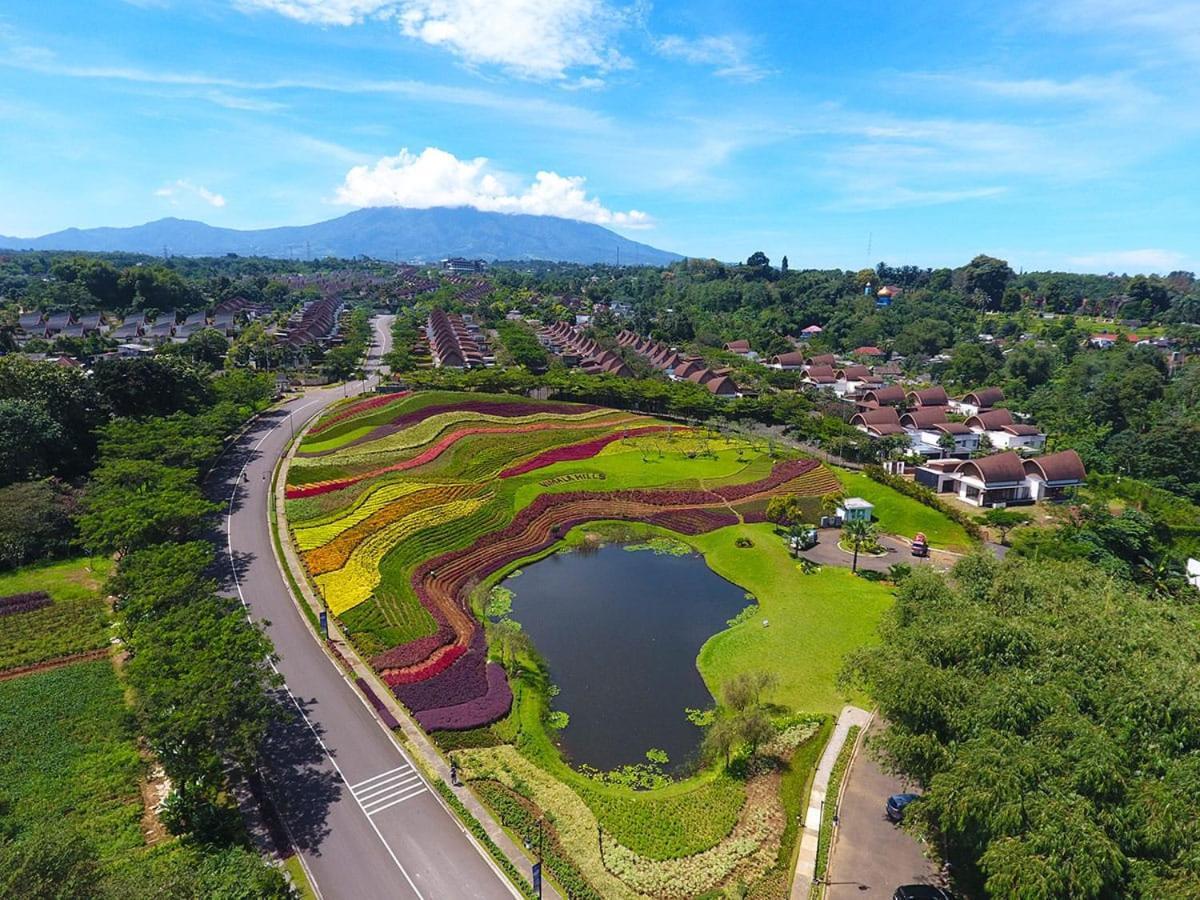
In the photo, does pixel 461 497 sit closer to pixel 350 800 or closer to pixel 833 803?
pixel 350 800

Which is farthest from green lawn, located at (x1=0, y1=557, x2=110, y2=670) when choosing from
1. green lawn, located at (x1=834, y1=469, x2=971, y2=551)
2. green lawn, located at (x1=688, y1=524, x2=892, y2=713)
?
green lawn, located at (x1=834, y1=469, x2=971, y2=551)

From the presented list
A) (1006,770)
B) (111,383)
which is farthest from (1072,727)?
(111,383)

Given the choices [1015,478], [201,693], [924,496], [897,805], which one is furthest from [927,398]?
[201,693]

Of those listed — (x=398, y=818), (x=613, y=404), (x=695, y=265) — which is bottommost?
(x=398, y=818)

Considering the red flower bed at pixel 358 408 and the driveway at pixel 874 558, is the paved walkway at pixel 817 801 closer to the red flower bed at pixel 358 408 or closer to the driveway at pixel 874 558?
the driveway at pixel 874 558

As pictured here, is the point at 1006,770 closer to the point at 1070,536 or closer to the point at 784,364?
the point at 1070,536

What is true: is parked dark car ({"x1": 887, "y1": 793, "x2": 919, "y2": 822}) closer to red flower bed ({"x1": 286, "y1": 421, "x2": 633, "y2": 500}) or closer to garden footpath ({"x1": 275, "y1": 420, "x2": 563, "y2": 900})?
garden footpath ({"x1": 275, "y1": 420, "x2": 563, "y2": 900})

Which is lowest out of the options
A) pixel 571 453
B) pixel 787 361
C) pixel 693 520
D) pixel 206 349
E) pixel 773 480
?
pixel 693 520
